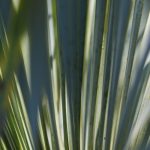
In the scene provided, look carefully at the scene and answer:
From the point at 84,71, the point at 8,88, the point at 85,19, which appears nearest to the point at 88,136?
the point at 84,71

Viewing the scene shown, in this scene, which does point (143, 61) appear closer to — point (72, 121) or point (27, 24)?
point (72, 121)

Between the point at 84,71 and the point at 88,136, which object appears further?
the point at 88,136

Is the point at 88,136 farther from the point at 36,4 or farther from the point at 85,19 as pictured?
the point at 36,4

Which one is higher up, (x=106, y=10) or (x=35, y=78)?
(x=106, y=10)

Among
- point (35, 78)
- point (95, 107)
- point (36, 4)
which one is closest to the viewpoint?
point (36, 4)

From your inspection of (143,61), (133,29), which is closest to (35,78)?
(133,29)

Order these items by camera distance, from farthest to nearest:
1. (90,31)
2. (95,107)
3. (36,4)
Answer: (95,107) → (90,31) → (36,4)
